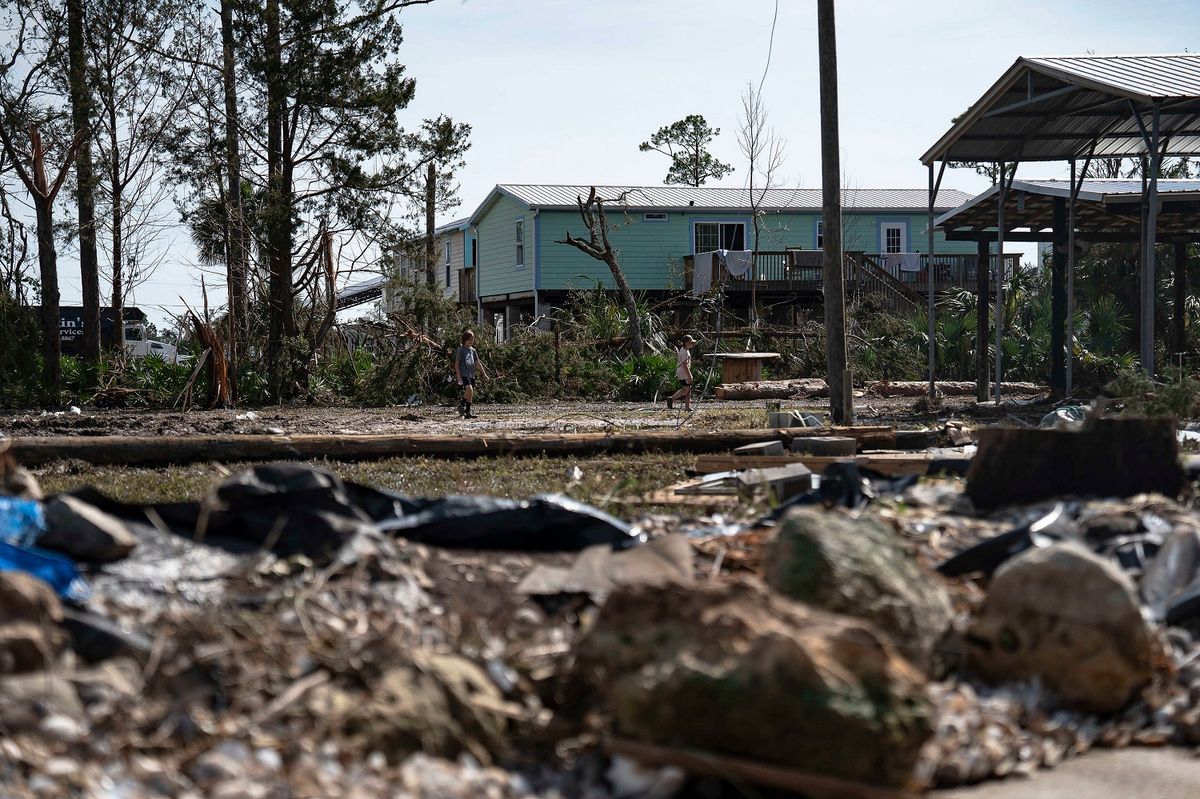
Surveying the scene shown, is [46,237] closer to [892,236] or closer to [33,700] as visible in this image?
[33,700]

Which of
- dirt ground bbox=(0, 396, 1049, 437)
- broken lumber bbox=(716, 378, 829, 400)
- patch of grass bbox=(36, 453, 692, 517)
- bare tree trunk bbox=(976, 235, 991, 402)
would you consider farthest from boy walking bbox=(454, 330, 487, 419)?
bare tree trunk bbox=(976, 235, 991, 402)

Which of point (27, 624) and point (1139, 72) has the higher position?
point (1139, 72)

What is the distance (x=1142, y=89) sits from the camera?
593 inches

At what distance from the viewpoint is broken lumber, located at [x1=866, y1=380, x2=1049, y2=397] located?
23547 mm

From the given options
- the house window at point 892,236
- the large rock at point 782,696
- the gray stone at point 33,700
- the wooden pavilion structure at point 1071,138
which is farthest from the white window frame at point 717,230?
the gray stone at point 33,700

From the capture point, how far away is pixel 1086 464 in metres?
6.91

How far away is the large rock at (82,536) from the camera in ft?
15.9

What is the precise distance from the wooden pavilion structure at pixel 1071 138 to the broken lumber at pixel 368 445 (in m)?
5.65

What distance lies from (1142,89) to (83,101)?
63.9ft

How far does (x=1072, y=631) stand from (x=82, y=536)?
12.3 ft

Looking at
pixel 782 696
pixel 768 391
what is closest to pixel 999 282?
pixel 768 391

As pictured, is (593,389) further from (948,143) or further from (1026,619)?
(1026,619)

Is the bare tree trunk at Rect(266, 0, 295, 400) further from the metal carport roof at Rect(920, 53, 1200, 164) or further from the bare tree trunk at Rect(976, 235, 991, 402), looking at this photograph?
the bare tree trunk at Rect(976, 235, 991, 402)

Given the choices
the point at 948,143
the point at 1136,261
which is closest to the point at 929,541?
the point at 948,143
